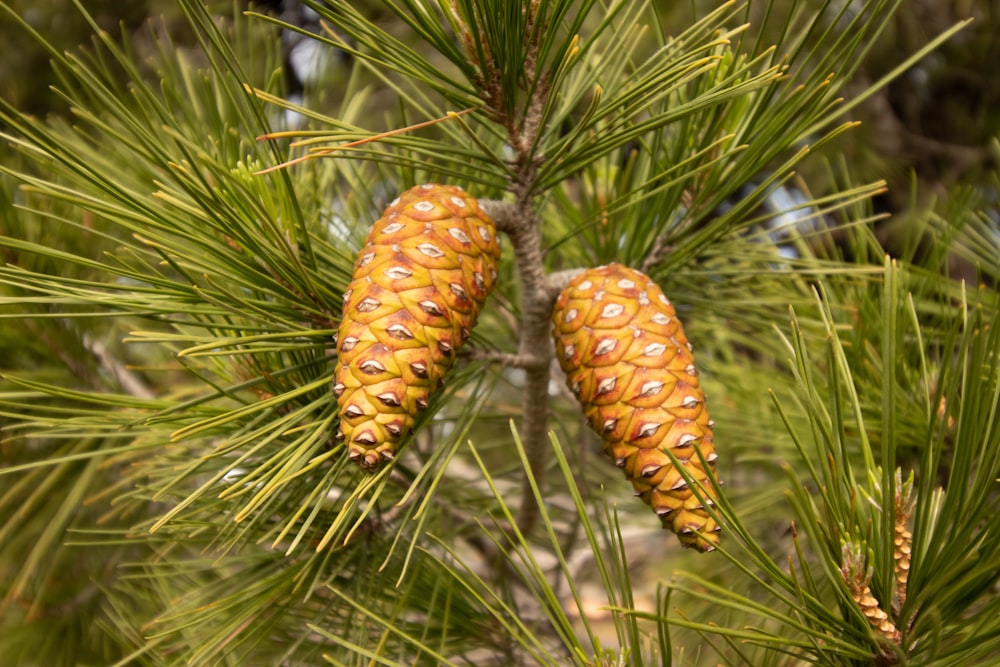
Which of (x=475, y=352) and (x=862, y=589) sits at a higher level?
(x=475, y=352)

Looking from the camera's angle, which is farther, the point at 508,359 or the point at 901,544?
the point at 508,359

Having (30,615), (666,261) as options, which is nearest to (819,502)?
(666,261)

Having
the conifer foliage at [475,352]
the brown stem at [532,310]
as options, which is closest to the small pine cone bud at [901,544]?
the conifer foliage at [475,352]

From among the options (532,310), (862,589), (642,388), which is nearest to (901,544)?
(862,589)

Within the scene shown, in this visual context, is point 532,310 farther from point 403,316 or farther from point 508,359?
point 403,316

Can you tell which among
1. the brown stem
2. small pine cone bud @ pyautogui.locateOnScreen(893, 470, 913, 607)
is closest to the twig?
the brown stem
